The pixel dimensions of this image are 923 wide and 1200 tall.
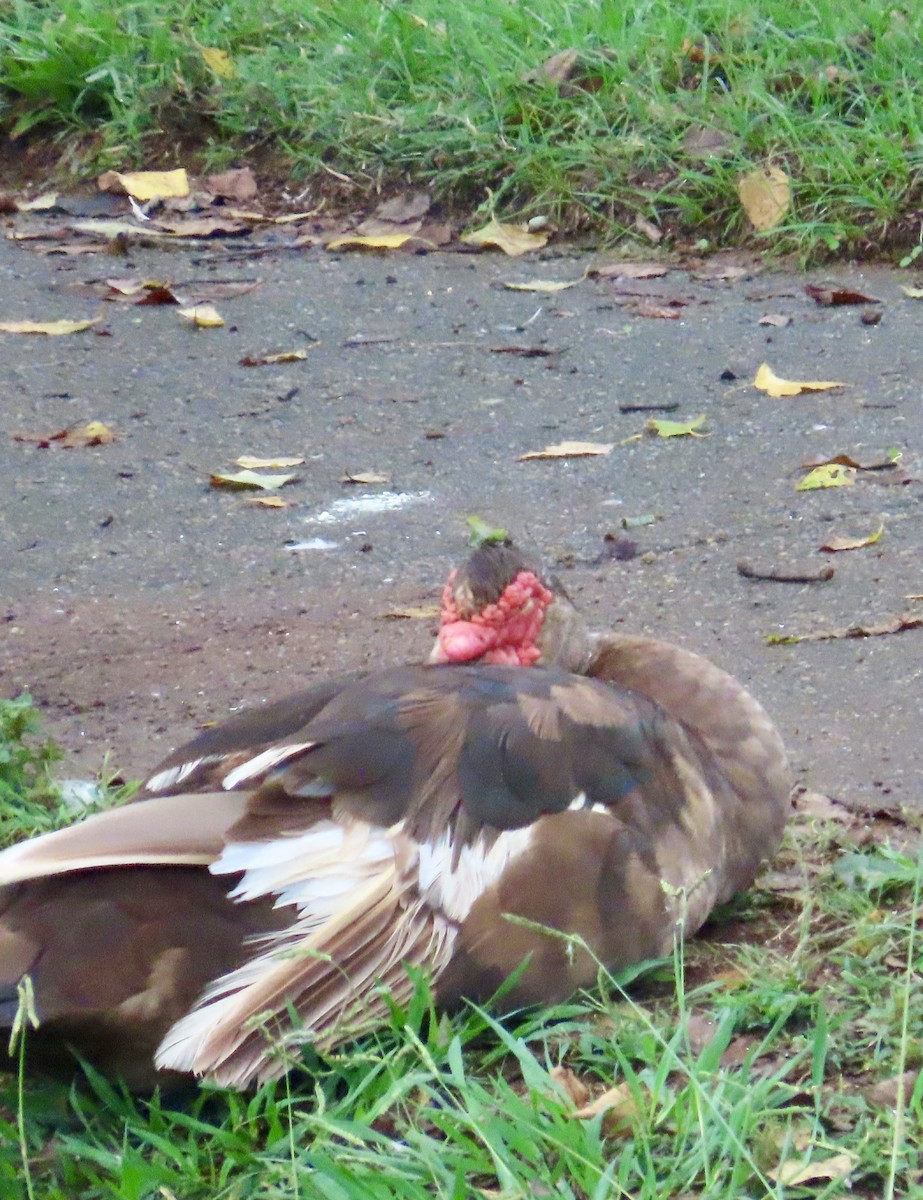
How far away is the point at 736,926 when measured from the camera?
300 centimetres

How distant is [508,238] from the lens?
700 cm

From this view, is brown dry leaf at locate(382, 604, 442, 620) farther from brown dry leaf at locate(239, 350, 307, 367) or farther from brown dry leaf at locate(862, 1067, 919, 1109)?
brown dry leaf at locate(862, 1067, 919, 1109)

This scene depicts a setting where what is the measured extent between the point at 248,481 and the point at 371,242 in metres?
2.20

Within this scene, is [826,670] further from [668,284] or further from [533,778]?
[668,284]

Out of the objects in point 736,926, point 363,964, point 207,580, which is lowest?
point 207,580

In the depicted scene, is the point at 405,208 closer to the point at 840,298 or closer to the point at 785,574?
the point at 840,298

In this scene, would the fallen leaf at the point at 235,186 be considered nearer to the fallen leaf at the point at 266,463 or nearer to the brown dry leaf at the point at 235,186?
the brown dry leaf at the point at 235,186

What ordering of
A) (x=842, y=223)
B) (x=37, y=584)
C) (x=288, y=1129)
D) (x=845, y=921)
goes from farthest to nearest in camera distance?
1. (x=842, y=223)
2. (x=37, y=584)
3. (x=845, y=921)
4. (x=288, y=1129)

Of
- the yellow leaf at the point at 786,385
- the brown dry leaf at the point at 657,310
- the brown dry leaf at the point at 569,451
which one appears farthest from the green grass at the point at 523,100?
the brown dry leaf at the point at 569,451

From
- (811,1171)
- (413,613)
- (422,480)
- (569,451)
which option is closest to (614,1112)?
(811,1171)

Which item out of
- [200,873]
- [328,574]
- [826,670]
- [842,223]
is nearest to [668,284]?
[842,223]

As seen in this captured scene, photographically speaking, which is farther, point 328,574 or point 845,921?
point 328,574

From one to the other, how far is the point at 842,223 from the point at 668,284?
25.9 inches

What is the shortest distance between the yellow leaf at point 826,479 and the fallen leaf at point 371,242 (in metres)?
2.60
